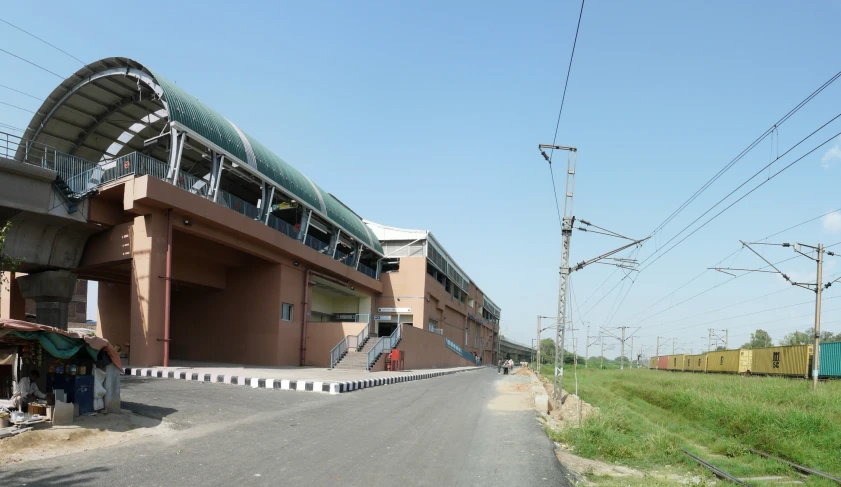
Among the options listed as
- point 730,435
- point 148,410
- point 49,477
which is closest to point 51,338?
point 148,410

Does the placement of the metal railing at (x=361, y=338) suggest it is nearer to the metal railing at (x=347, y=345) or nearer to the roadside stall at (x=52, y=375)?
the metal railing at (x=347, y=345)

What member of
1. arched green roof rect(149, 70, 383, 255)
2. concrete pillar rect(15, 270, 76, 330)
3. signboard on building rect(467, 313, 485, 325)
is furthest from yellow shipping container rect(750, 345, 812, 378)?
signboard on building rect(467, 313, 485, 325)

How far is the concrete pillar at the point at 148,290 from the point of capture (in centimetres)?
1983

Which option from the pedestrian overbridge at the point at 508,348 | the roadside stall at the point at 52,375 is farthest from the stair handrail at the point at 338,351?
the pedestrian overbridge at the point at 508,348

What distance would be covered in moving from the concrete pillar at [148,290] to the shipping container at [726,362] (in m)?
37.0

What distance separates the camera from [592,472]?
A: 807cm

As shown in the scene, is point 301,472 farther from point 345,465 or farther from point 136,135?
point 136,135

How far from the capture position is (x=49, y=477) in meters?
6.24

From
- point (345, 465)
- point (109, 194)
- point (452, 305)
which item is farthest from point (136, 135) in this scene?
point (452, 305)

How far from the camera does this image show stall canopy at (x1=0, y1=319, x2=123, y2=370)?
8664 millimetres

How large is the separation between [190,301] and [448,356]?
2834cm

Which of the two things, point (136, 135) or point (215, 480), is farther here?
point (136, 135)

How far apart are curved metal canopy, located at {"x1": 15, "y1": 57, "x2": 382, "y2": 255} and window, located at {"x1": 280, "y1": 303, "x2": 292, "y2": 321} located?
584cm

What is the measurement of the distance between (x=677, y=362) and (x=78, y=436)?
6114cm
